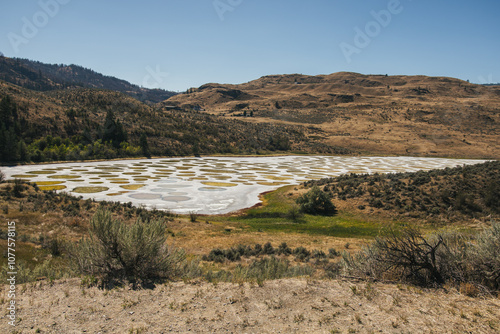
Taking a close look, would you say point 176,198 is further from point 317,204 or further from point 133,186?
point 317,204

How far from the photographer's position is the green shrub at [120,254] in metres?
7.98

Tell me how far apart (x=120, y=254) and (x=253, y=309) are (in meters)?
4.31

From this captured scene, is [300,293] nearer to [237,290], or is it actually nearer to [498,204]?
[237,290]

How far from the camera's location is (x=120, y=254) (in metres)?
8.12

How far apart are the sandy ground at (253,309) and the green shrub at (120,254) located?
66 centimetres

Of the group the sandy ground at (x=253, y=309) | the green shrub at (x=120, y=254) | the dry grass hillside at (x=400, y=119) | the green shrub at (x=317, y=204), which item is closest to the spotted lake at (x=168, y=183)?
the green shrub at (x=317, y=204)

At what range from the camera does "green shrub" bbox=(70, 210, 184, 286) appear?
26.2 feet

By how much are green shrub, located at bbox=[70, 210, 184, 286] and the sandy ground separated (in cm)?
66

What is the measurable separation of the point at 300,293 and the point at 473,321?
145 inches

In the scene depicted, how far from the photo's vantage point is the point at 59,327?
18.7ft

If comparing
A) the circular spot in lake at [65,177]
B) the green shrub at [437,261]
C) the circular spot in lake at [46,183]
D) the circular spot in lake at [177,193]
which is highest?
the green shrub at [437,261]

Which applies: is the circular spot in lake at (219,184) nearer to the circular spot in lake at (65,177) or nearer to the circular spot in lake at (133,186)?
the circular spot in lake at (133,186)

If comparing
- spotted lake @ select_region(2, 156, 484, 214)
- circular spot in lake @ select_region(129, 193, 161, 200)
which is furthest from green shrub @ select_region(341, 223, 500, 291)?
circular spot in lake @ select_region(129, 193, 161, 200)

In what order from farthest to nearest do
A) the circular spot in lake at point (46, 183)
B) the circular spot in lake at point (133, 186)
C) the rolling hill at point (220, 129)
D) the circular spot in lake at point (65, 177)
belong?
the rolling hill at point (220, 129)
the circular spot in lake at point (65, 177)
the circular spot in lake at point (133, 186)
the circular spot in lake at point (46, 183)
